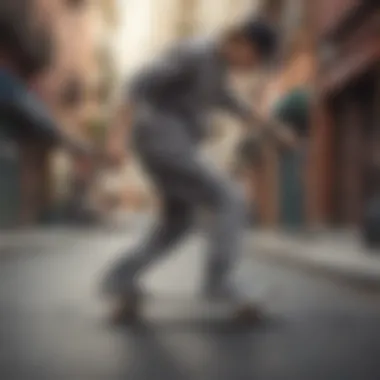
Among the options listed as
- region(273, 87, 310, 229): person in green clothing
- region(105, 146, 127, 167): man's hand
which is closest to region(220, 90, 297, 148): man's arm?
region(105, 146, 127, 167): man's hand

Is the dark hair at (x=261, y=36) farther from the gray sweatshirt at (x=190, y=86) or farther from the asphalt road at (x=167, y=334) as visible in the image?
the asphalt road at (x=167, y=334)

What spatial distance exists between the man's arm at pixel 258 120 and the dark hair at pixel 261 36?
0.92 ft

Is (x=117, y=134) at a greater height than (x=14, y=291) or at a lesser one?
greater

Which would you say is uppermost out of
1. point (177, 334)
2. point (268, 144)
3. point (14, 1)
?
point (14, 1)

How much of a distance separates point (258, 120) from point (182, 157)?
0.20 metres

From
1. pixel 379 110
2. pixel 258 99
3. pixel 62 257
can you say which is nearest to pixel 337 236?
pixel 62 257

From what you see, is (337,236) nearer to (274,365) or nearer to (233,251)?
(233,251)

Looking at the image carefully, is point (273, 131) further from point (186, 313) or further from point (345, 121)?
point (345, 121)

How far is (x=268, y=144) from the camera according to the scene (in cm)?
278

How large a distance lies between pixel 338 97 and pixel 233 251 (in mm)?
3438

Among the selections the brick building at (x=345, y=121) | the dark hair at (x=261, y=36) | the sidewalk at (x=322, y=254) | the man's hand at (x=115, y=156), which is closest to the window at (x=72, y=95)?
the man's hand at (x=115, y=156)

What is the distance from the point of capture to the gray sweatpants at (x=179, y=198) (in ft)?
8.54

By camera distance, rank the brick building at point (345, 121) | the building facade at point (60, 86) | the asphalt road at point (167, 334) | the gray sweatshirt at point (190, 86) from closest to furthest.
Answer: the asphalt road at point (167, 334)
the building facade at point (60, 86)
the gray sweatshirt at point (190, 86)
the brick building at point (345, 121)

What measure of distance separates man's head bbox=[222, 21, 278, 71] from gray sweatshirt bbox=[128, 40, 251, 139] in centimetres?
15
